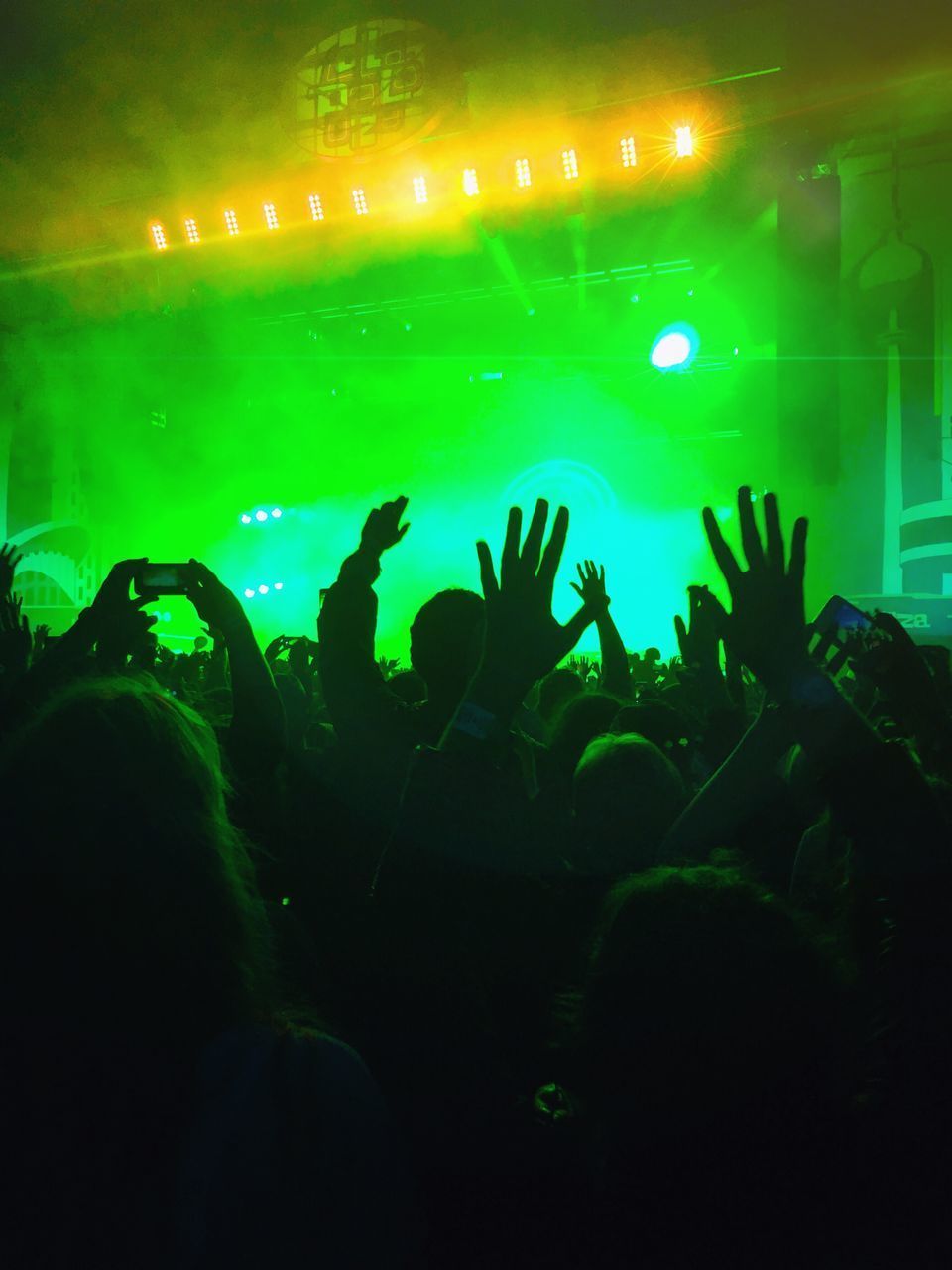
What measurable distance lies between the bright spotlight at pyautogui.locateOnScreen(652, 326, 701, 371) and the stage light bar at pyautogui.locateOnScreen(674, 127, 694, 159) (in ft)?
12.9

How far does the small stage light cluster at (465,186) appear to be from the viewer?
9812 mm

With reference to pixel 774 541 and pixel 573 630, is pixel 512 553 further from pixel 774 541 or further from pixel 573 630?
pixel 774 541

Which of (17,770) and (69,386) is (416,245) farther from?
(17,770)

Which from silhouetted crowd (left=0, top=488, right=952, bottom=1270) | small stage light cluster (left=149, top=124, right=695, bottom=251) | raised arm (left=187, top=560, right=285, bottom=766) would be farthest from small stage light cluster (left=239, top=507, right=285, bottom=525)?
silhouetted crowd (left=0, top=488, right=952, bottom=1270)

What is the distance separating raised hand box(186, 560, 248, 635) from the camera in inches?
95.8

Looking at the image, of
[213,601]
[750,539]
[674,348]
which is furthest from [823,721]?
[674,348]

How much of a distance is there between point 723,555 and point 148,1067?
124 cm

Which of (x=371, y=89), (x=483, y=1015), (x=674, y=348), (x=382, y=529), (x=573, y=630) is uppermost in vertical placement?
(x=371, y=89)

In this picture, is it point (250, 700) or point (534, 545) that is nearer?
point (534, 545)

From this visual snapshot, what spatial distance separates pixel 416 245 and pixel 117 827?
13.1m

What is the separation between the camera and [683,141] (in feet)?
31.7

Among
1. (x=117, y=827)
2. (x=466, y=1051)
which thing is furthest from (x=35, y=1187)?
(x=466, y=1051)

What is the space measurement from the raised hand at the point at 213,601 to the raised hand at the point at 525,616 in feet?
3.86

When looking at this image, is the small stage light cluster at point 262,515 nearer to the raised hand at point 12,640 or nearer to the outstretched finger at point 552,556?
the raised hand at point 12,640
